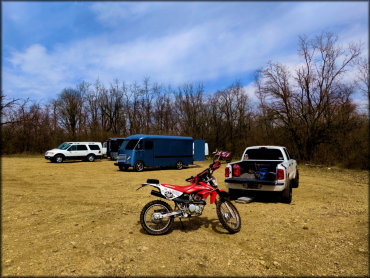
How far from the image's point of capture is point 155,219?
4363mm

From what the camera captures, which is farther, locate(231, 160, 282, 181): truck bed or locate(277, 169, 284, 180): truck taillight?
locate(231, 160, 282, 181): truck bed

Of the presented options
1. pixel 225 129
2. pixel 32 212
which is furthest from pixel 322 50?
pixel 32 212

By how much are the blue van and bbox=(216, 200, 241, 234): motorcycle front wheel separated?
1178 centimetres

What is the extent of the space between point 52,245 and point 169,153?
13927 millimetres

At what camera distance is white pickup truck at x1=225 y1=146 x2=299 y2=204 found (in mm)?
6711

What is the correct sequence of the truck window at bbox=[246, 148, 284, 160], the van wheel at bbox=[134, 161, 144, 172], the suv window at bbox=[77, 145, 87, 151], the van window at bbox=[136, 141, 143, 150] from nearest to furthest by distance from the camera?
the truck window at bbox=[246, 148, 284, 160]
the van wheel at bbox=[134, 161, 144, 172]
the van window at bbox=[136, 141, 143, 150]
the suv window at bbox=[77, 145, 87, 151]

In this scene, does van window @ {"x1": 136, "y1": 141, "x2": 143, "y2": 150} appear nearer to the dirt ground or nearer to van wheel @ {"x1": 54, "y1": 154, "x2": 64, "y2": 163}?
the dirt ground

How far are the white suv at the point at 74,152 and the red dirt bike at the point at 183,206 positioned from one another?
20.7 metres

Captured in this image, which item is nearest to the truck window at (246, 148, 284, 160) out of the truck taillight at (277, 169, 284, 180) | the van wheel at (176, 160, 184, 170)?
the truck taillight at (277, 169, 284, 180)

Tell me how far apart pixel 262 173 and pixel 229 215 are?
317cm

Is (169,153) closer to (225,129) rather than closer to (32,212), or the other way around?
(32,212)

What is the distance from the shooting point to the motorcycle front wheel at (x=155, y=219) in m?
4.35

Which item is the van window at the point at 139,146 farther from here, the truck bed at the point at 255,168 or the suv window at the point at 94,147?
the suv window at the point at 94,147

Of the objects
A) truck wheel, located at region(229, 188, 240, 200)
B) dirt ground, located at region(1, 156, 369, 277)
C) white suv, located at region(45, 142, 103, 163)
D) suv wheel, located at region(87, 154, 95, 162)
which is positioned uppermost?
white suv, located at region(45, 142, 103, 163)
